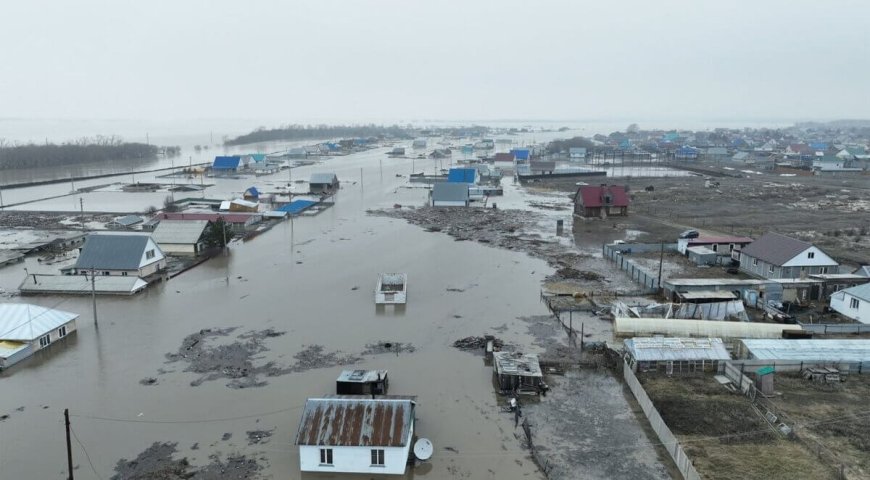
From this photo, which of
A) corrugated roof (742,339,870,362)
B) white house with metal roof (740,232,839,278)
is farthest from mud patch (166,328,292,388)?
white house with metal roof (740,232,839,278)

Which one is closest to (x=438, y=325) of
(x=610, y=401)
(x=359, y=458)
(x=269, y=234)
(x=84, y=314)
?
(x=610, y=401)

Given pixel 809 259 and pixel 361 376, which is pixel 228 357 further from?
pixel 809 259

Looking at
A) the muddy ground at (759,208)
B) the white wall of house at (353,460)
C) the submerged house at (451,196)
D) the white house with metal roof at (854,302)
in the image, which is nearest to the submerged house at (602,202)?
the muddy ground at (759,208)

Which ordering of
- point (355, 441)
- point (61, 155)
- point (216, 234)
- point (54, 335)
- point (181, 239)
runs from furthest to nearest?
point (61, 155) → point (216, 234) → point (181, 239) → point (54, 335) → point (355, 441)

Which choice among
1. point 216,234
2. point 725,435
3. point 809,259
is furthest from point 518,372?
point 216,234

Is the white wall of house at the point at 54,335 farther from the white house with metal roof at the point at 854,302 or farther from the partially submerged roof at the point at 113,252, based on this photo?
the white house with metal roof at the point at 854,302

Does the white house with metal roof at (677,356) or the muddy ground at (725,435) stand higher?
the white house with metal roof at (677,356)

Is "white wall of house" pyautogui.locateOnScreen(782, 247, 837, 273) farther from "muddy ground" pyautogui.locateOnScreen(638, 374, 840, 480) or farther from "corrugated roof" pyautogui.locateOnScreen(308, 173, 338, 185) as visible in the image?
"corrugated roof" pyautogui.locateOnScreen(308, 173, 338, 185)
